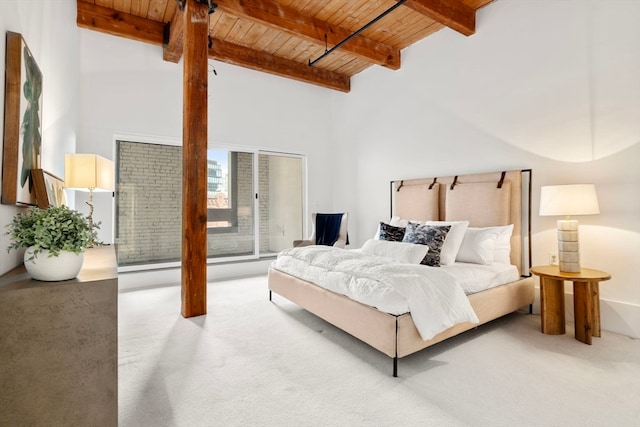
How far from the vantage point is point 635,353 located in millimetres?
2400

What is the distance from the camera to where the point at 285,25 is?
3.85 meters

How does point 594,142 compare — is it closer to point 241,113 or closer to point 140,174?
point 241,113

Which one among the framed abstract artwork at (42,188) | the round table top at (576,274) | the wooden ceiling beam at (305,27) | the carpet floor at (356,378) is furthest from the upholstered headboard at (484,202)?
the framed abstract artwork at (42,188)

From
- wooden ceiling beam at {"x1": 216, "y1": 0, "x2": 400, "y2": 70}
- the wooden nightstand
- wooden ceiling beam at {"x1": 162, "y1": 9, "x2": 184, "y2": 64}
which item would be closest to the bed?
the wooden nightstand

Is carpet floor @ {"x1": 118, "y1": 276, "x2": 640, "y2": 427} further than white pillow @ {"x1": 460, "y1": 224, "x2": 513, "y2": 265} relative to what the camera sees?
No

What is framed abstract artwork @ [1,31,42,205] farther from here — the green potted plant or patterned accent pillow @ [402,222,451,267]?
patterned accent pillow @ [402,222,451,267]

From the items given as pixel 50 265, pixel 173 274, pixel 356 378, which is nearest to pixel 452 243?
pixel 356 378

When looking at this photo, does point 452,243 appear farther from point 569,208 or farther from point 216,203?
point 216,203

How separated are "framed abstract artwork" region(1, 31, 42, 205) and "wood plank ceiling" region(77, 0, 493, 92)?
7.29 feet

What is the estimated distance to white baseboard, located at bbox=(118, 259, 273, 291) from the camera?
167 inches

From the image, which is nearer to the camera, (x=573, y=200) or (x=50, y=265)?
(x=50, y=265)

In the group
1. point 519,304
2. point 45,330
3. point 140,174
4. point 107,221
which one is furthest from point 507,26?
point 107,221

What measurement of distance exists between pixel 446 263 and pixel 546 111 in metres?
1.86

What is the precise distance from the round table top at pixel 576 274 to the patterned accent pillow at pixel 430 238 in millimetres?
832
